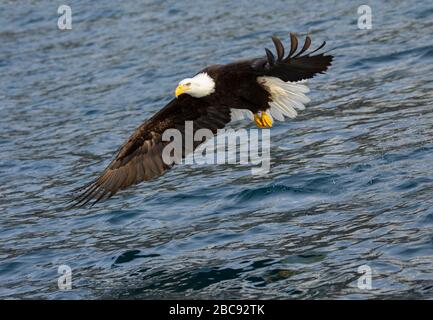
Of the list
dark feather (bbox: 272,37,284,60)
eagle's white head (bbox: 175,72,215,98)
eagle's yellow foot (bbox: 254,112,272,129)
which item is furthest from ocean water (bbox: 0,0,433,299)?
dark feather (bbox: 272,37,284,60)

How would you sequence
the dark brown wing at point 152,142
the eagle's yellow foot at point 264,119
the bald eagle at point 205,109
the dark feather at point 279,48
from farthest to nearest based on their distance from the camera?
the eagle's yellow foot at point 264,119 → the dark brown wing at point 152,142 → the bald eagle at point 205,109 → the dark feather at point 279,48

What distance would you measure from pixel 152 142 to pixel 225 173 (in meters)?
1.39

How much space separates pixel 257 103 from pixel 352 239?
152cm

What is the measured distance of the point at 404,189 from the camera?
8.83m

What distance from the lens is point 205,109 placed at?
29.8ft

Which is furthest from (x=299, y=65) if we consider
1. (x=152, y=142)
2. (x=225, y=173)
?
(x=225, y=173)

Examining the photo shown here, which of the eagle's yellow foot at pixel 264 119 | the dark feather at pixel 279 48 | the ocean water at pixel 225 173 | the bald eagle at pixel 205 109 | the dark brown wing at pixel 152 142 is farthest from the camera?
the eagle's yellow foot at pixel 264 119

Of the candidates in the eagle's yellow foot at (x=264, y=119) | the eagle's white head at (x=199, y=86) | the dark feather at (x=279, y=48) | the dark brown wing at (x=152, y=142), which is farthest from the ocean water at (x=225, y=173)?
the dark feather at (x=279, y=48)

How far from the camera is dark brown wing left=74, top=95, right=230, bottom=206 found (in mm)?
8898

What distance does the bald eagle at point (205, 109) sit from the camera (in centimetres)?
859

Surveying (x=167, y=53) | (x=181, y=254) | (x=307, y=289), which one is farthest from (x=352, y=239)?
(x=167, y=53)

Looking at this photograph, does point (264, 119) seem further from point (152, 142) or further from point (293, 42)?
point (293, 42)

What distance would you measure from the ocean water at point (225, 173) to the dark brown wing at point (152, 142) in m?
0.53

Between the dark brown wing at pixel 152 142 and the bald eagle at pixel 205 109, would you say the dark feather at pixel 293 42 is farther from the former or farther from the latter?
the dark brown wing at pixel 152 142
